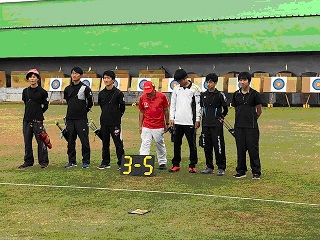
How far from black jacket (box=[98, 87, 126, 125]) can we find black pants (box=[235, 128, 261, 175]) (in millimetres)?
2244

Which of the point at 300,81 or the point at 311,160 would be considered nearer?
the point at 311,160

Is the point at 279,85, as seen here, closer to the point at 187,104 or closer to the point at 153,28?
the point at 153,28

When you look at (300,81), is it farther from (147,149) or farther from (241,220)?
(241,220)

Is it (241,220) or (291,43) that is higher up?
(291,43)

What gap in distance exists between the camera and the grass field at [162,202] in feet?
24.1

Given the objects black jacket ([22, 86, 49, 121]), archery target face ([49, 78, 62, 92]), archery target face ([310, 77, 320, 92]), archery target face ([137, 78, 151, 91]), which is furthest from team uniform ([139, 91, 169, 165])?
archery target face ([49, 78, 62, 92])

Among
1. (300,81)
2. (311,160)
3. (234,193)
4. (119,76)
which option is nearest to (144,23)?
(119,76)

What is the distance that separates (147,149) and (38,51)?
2930 centimetres

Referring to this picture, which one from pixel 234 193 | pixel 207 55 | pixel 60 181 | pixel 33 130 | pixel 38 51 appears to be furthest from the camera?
pixel 38 51

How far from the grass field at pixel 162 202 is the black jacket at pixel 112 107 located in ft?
2.96

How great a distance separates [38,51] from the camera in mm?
39812

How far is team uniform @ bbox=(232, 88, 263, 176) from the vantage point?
1096 cm

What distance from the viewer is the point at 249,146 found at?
11008mm

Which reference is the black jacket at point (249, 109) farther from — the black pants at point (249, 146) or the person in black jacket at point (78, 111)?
the person in black jacket at point (78, 111)
